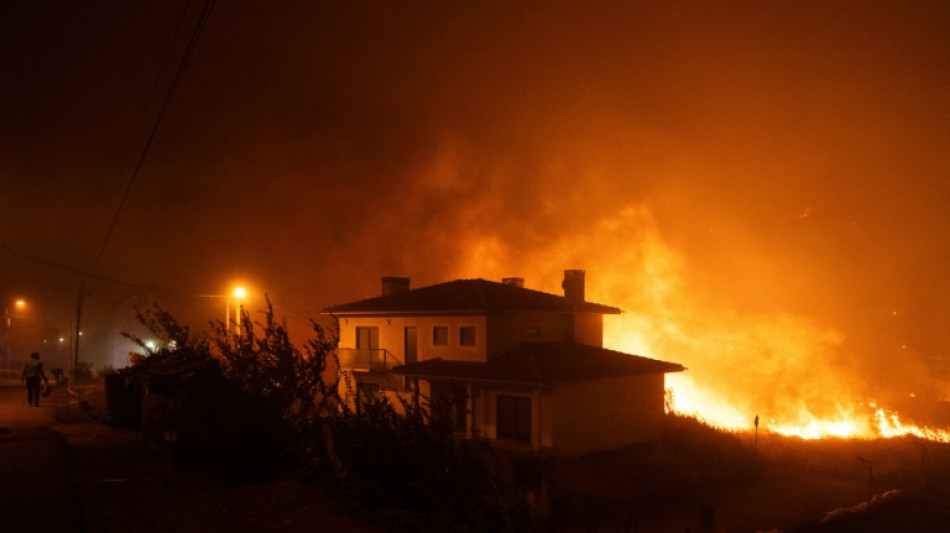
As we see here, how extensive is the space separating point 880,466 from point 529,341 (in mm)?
14380

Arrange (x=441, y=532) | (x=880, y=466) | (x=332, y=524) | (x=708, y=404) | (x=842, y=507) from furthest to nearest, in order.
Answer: (x=708, y=404)
(x=880, y=466)
(x=842, y=507)
(x=332, y=524)
(x=441, y=532)

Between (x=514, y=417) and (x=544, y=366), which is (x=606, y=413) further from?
(x=514, y=417)

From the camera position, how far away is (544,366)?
24359mm

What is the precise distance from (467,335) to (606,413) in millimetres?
6798

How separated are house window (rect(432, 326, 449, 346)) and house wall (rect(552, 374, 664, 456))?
7.33 m

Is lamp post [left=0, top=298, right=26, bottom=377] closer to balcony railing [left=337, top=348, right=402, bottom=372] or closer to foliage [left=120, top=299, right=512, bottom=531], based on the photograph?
balcony railing [left=337, top=348, right=402, bottom=372]

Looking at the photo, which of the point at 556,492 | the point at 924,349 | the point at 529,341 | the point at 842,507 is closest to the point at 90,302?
the point at 529,341

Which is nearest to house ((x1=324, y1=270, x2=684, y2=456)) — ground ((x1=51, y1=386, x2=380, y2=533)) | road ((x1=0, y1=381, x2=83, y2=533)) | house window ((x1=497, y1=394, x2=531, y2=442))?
house window ((x1=497, y1=394, x2=531, y2=442))

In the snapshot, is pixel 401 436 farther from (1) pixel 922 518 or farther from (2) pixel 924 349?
(2) pixel 924 349

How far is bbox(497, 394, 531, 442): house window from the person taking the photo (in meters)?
23.5

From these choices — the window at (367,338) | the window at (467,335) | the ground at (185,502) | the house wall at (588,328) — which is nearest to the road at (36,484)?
the ground at (185,502)

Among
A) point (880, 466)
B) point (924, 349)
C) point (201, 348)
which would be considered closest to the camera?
point (201, 348)

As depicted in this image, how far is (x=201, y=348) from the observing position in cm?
1109

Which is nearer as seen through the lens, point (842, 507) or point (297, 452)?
point (297, 452)
